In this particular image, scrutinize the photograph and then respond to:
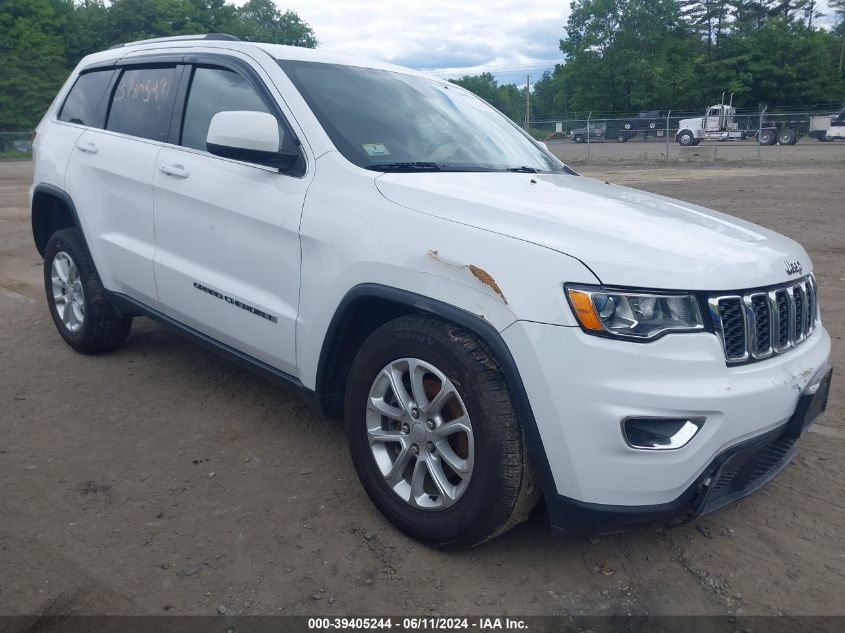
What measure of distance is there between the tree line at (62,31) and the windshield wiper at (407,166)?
49594 mm

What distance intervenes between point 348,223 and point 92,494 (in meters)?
1.61

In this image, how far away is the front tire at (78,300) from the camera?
4637 millimetres

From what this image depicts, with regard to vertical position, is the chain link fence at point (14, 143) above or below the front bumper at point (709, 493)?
above

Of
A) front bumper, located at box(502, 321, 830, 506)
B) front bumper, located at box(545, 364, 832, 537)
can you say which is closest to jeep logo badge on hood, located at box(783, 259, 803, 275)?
front bumper, located at box(545, 364, 832, 537)

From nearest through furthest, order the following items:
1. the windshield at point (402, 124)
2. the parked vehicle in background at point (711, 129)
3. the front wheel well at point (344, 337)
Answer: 1. the front wheel well at point (344, 337)
2. the windshield at point (402, 124)
3. the parked vehicle in background at point (711, 129)

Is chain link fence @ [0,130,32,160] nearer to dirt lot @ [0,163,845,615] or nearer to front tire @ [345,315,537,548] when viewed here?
dirt lot @ [0,163,845,615]

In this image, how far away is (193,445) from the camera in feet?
12.2

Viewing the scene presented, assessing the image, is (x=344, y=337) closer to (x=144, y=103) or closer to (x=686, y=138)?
(x=144, y=103)

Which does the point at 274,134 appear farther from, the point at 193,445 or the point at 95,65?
the point at 95,65

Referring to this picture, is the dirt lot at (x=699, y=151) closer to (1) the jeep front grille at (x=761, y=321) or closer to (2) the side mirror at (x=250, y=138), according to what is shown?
(1) the jeep front grille at (x=761, y=321)

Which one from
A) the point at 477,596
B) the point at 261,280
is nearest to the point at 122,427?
the point at 261,280

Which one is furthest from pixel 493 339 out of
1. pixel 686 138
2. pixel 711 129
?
pixel 686 138

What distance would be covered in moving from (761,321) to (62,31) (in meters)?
68.3

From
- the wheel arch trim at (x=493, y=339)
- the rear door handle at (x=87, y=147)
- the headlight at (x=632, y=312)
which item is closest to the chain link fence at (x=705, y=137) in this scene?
the rear door handle at (x=87, y=147)
